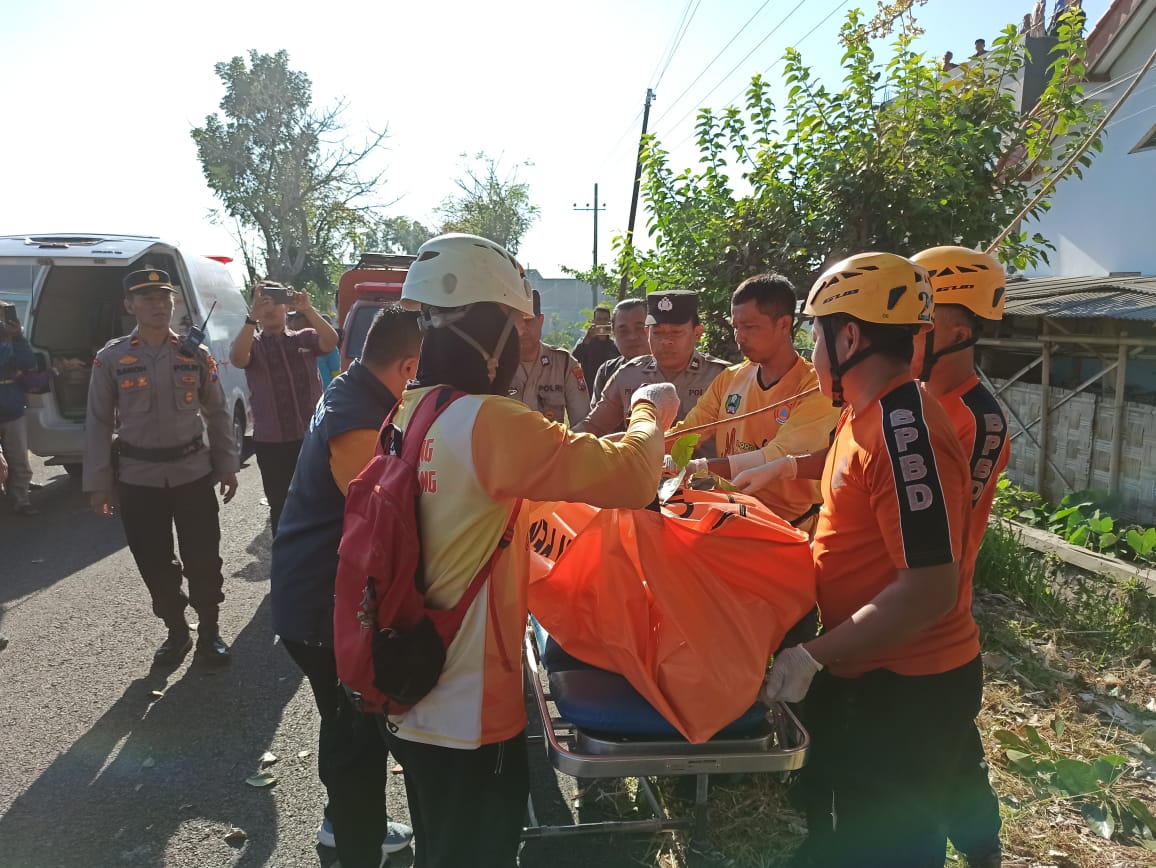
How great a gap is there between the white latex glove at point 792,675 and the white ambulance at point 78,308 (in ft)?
23.7

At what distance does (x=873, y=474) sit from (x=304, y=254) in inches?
1241

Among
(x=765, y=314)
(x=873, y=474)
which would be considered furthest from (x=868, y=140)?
(x=873, y=474)

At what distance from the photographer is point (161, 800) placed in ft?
10.4

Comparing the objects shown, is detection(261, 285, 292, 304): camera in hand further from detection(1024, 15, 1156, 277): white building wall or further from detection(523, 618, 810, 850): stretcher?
detection(1024, 15, 1156, 277): white building wall

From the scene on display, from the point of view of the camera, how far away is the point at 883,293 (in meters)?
1.78

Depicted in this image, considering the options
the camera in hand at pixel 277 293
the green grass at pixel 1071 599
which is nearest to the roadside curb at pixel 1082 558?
the green grass at pixel 1071 599

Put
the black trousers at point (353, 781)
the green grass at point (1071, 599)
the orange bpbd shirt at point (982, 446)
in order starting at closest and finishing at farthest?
the orange bpbd shirt at point (982, 446) → the black trousers at point (353, 781) → the green grass at point (1071, 599)

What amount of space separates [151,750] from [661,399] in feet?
9.91

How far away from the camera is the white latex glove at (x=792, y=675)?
1783 mm

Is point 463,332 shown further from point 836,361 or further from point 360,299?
point 360,299

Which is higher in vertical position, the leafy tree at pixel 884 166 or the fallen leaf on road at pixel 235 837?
the leafy tree at pixel 884 166

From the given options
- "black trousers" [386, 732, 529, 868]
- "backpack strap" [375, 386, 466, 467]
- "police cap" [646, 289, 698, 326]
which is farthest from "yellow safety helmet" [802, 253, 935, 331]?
"police cap" [646, 289, 698, 326]

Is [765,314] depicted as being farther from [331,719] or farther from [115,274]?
[115,274]

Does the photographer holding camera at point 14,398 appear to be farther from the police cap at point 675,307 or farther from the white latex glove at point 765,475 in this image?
the white latex glove at point 765,475
